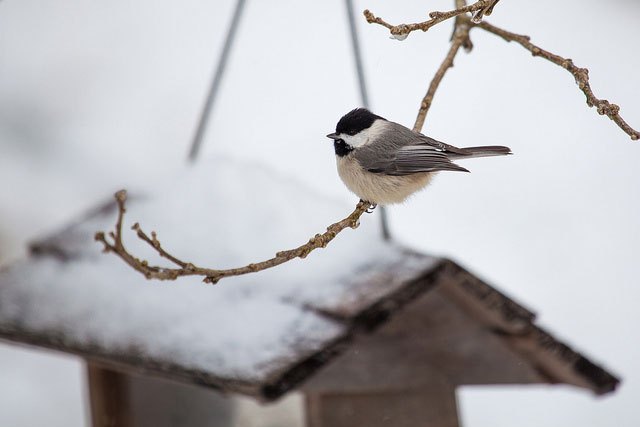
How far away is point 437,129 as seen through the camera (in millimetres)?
2473

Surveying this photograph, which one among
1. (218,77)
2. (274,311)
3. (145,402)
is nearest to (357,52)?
(218,77)

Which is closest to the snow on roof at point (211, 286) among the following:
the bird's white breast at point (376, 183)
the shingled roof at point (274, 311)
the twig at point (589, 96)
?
the shingled roof at point (274, 311)

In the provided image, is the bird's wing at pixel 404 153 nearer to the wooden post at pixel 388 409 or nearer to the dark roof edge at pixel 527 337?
the dark roof edge at pixel 527 337

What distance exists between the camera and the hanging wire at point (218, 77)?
2.05 meters

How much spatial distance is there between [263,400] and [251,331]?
0.21m

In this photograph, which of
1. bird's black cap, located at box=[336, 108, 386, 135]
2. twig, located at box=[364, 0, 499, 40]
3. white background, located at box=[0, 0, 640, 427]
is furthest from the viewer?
white background, located at box=[0, 0, 640, 427]

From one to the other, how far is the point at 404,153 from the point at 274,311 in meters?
0.47

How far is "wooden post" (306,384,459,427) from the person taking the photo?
1874mm

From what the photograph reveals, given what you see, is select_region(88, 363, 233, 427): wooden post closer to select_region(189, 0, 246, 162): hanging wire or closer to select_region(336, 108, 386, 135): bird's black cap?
select_region(189, 0, 246, 162): hanging wire

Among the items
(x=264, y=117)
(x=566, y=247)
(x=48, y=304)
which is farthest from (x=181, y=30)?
(x=48, y=304)

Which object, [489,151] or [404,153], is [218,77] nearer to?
[404,153]

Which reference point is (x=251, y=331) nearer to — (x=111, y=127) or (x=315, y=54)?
(x=315, y=54)

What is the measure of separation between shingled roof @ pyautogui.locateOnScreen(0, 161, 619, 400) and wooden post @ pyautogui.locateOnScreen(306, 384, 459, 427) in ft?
0.22

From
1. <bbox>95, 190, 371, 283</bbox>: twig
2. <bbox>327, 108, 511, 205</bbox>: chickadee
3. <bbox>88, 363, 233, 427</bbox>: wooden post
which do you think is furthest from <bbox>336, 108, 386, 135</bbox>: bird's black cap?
<bbox>88, 363, 233, 427</bbox>: wooden post
